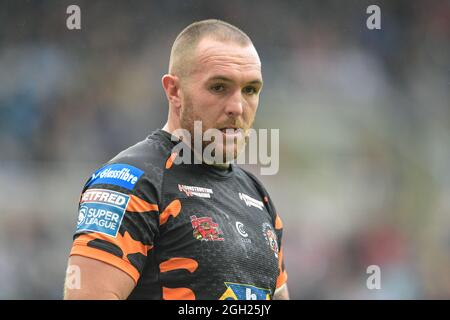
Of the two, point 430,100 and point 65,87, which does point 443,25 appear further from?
point 65,87

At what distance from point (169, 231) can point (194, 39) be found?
3.20ft

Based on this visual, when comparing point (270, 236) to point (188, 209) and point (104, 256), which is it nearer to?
point (188, 209)

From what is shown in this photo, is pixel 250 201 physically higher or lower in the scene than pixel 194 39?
lower

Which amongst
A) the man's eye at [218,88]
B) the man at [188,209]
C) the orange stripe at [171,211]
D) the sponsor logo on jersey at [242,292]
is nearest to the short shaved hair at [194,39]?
the man at [188,209]

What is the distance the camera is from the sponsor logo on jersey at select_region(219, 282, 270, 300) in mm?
3041

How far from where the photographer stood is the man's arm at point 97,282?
273cm

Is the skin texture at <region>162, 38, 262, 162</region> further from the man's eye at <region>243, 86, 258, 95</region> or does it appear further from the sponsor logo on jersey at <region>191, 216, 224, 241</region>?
the sponsor logo on jersey at <region>191, 216, 224, 241</region>

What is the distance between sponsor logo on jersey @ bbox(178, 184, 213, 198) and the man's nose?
37 centimetres

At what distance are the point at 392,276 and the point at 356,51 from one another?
3.20 m

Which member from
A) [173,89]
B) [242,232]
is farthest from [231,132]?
[242,232]

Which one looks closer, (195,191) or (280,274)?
(195,191)

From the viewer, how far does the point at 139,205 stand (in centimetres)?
294

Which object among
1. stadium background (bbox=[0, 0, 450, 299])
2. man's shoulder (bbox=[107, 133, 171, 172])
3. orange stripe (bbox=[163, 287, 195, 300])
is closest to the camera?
orange stripe (bbox=[163, 287, 195, 300])

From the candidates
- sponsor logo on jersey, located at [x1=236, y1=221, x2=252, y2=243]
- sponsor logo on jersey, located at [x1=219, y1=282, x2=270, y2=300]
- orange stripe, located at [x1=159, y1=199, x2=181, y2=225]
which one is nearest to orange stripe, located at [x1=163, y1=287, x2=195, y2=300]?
sponsor logo on jersey, located at [x1=219, y1=282, x2=270, y2=300]
